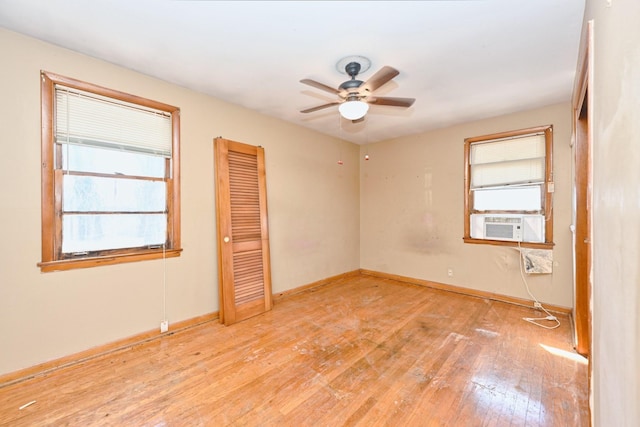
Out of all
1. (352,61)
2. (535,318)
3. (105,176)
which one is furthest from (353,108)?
(535,318)

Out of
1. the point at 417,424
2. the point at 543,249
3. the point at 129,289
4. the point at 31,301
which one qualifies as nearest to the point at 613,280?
the point at 417,424

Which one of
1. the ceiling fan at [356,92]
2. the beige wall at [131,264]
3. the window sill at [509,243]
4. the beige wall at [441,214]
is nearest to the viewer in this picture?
the beige wall at [131,264]

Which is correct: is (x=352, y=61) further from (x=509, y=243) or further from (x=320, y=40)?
(x=509, y=243)

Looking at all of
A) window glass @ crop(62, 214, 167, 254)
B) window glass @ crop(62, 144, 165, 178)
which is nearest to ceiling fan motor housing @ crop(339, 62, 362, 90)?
window glass @ crop(62, 144, 165, 178)

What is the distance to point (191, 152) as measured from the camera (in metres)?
2.99

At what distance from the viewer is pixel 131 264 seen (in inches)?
102

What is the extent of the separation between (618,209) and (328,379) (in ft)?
6.44

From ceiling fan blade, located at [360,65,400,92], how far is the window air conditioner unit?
283cm

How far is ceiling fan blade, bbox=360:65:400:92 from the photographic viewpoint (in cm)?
192

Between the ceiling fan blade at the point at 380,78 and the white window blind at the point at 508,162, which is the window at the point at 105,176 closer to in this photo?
the ceiling fan blade at the point at 380,78

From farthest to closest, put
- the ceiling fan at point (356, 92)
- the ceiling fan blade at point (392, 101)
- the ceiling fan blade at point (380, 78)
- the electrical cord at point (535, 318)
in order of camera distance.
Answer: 1. the electrical cord at point (535, 318)
2. the ceiling fan blade at point (392, 101)
3. the ceiling fan at point (356, 92)
4. the ceiling fan blade at point (380, 78)

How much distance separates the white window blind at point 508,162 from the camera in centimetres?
350

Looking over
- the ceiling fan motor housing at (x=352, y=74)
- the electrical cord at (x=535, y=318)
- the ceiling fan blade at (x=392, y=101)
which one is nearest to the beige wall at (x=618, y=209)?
the ceiling fan blade at (x=392, y=101)

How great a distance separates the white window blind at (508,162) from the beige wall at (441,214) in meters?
0.16
